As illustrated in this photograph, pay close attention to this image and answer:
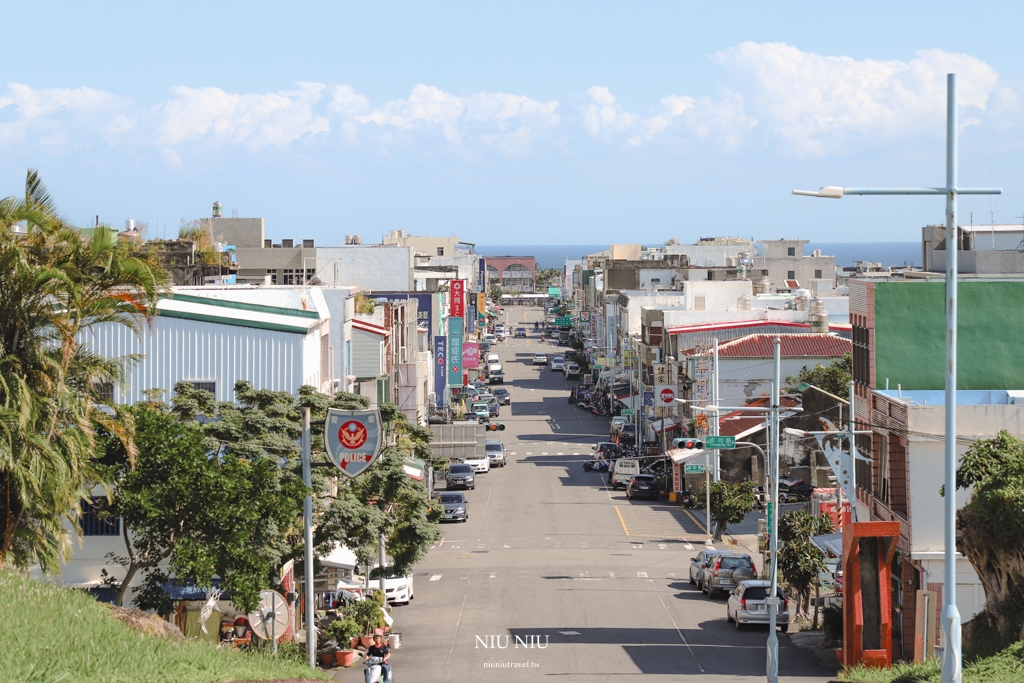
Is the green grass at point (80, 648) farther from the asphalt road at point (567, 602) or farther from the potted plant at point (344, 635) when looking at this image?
the asphalt road at point (567, 602)

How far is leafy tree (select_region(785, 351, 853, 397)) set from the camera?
199 ft

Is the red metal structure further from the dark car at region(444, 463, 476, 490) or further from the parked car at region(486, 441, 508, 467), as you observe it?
the parked car at region(486, 441, 508, 467)

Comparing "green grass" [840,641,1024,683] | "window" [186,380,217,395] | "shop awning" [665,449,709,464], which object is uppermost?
"window" [186,380,217,395]

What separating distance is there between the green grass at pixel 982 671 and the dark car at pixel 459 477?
44978 mm

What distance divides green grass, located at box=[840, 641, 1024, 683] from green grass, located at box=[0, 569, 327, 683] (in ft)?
33.8

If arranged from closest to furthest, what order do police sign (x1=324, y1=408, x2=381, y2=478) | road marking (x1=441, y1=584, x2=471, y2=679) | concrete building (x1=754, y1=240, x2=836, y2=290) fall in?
police sign (x1=324, y1=408, x2=381, y2=478), road marking (x1=441, y1=584, x2=471, y2=679), concrete building (x1=754, y1=240, x2=836, y2=290)

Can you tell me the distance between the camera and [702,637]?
32906 millimetres

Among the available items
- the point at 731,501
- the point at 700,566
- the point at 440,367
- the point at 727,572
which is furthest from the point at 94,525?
the point at 440,367

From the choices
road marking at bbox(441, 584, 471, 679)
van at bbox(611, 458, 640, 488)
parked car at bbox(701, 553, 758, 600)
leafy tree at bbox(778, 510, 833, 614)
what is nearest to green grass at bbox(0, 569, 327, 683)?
road marking at bbox(441, 584, 471, 679)

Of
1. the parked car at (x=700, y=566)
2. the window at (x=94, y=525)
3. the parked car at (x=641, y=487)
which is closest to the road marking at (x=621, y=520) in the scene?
the parked car at (x=641, y=487)

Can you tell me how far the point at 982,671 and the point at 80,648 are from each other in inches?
508

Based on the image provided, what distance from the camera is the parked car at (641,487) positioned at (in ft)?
211

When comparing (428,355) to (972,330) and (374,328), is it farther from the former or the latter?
(972,330)

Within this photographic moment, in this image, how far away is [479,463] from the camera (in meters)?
71.9
